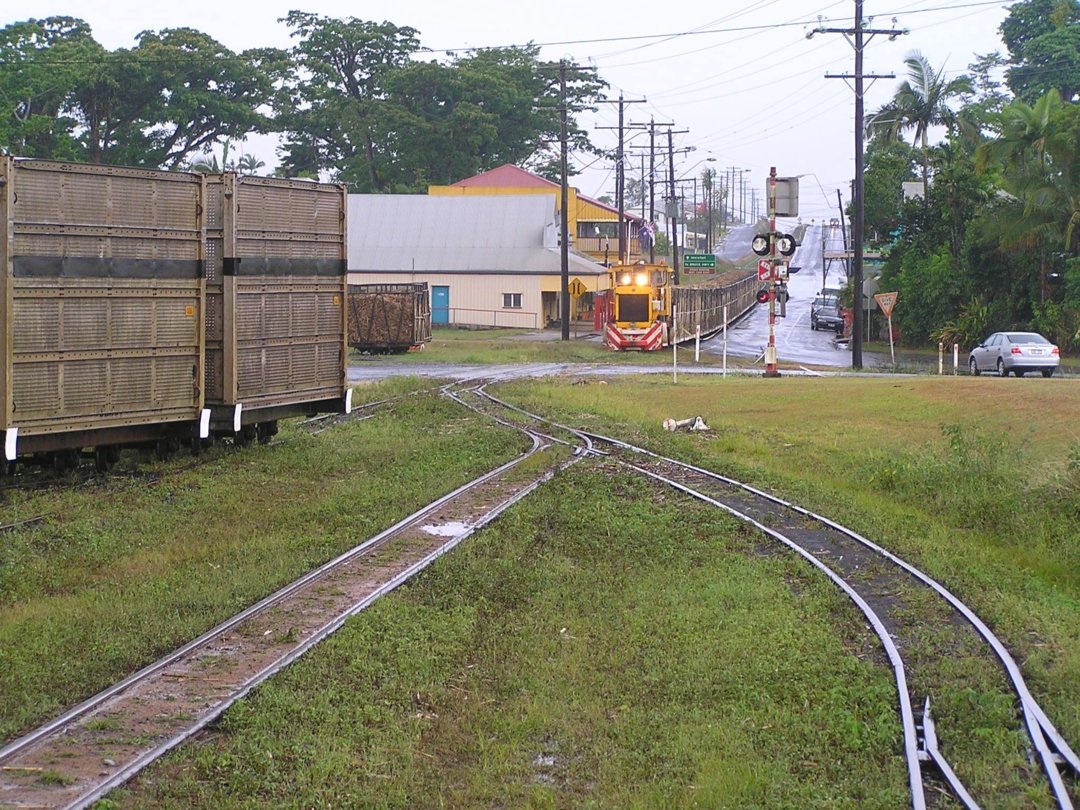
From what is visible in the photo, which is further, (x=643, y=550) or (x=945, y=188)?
(x=945, y=188)

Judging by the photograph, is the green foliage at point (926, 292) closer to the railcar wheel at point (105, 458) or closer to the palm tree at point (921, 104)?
the palm tree at point (921, 104)

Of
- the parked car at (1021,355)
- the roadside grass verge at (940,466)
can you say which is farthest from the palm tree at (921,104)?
the roadside grass verge at (940,466)

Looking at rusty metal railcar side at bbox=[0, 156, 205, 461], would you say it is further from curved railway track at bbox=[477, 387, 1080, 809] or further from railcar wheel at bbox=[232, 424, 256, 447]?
curved railway track at bbox=[477, 387, 1080, 809]

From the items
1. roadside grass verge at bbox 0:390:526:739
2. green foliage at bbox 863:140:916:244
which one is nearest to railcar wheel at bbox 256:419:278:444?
roadside grass verge at bbox 0:390:526:739

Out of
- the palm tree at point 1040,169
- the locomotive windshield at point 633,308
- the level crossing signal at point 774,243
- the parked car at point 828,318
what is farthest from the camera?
the parked car at point 828,318

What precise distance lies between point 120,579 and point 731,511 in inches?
265

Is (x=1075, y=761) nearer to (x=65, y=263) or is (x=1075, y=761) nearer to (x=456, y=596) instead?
(x=456, y=596)

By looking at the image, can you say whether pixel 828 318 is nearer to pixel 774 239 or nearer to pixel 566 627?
pixel 774 239

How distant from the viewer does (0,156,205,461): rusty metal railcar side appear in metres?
15.0

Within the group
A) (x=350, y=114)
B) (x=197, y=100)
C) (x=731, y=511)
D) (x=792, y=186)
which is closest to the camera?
(x=731, y=511)

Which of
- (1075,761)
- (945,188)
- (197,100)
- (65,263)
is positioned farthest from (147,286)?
(197,100)

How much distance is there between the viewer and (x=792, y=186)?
33781 mm

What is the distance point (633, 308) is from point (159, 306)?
112ft

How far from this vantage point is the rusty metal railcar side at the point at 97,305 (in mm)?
15016
